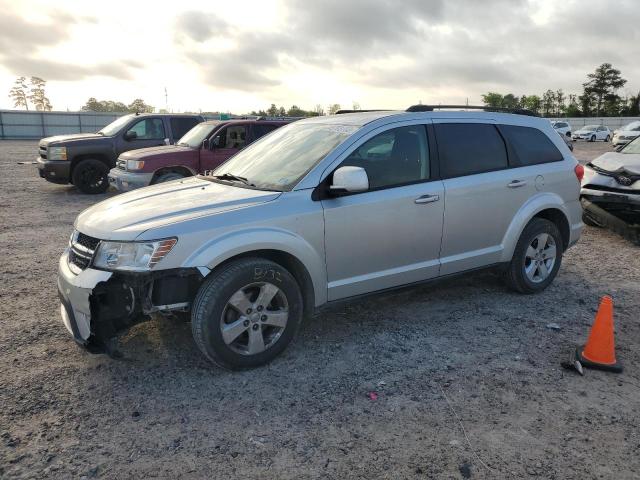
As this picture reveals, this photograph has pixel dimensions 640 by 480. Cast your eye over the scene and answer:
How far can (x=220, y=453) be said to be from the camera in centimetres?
282

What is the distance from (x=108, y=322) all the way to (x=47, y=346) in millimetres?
989

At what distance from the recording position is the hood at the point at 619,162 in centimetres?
734

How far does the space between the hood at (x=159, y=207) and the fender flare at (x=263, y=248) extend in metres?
0.22

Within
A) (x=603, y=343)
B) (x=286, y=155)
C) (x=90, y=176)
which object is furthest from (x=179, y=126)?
(x=603, y=343)

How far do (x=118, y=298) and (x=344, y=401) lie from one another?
62.3 inches

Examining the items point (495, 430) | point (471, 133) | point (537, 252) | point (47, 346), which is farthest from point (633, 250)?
point (47, 346)

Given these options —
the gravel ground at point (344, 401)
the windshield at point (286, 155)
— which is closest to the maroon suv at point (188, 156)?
the gravel ground at point (344, 401)

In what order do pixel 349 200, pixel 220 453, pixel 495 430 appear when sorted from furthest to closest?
pixel 349 200 < pixel 495 430 < pixel 220 453

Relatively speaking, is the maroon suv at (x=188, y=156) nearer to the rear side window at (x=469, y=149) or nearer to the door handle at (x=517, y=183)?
the rear side window at (x=469, y=149)

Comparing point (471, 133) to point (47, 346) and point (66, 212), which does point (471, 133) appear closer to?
point (47, 346)

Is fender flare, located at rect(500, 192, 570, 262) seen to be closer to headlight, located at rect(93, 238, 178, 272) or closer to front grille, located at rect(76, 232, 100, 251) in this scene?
headlight, located at rect(93, 238, 178, 272)

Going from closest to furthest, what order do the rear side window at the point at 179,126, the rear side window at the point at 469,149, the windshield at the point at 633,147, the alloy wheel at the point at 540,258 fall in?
the rear side window at the point at 469,149 < the alloy wheel at the point at 540,258 < the windshield at the point at 633,147 < the rear side window at the point at 179,126

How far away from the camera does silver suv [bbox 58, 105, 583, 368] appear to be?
11.1 ft

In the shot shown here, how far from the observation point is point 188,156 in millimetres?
9914
